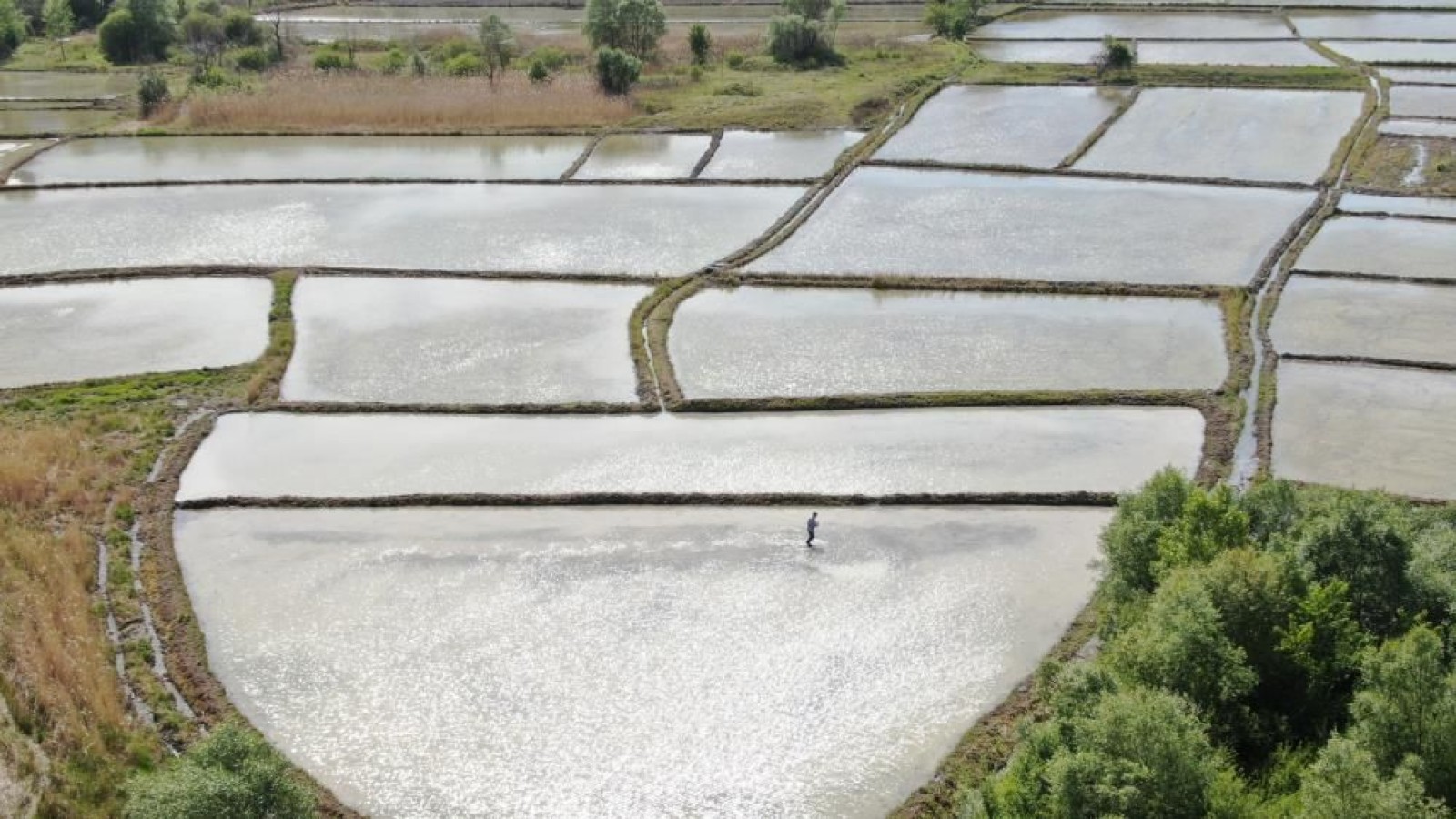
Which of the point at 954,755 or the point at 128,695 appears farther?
the point at 128,695

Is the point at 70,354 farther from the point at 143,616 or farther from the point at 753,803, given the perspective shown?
the point at 753,803

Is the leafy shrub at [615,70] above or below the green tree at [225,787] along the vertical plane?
above

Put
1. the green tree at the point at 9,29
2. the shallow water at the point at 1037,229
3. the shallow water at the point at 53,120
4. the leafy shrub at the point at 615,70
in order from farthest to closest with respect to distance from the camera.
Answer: the green tree at the point at 9,29
the leafy shrub at the point at 615,70
the shallow water at the point at 53,120
the shallow water at the point at 1037,229

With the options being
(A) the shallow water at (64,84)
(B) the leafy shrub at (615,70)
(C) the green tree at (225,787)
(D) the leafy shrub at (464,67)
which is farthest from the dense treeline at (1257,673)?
(A) the shallow water at (64,84)

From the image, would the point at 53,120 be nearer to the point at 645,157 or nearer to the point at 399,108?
the point at 399,108

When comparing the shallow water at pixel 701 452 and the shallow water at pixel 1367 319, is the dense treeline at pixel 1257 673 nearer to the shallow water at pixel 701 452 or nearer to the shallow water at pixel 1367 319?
the shallow water at pixel 701 452

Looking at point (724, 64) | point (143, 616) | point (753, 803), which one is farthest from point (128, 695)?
point (724, 64)

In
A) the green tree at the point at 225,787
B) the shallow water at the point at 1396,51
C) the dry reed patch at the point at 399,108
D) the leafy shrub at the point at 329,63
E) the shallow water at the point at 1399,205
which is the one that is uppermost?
the shallow water at the point at 1396,51

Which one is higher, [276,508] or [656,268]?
[656,268]
